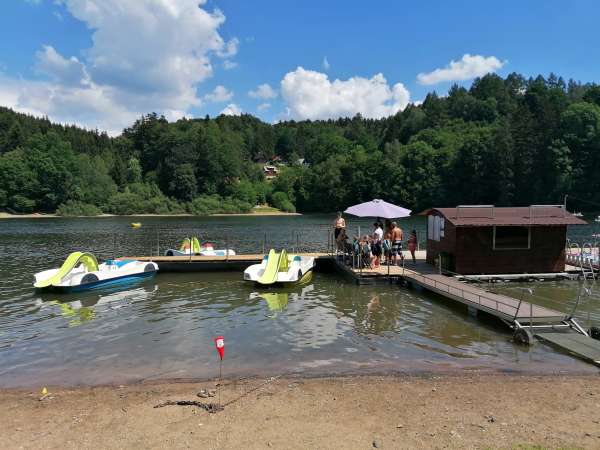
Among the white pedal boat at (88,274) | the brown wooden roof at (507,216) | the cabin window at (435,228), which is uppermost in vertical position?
the brown wooden roof at (507,216)

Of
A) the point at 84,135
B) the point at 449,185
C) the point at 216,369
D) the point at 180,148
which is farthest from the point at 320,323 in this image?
the point at 84,135

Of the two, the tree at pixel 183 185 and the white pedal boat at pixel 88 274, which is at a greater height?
the tree at pixel 183 185

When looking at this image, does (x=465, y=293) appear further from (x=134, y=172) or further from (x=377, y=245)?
(x=134, y=172)

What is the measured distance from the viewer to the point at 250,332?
14.4 metres

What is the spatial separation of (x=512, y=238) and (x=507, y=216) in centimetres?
103

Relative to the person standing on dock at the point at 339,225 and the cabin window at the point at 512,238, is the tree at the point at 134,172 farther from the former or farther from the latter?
the cabin window at the point at 512,238

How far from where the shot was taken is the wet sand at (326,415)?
7.39m

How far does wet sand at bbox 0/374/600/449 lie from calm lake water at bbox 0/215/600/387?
3.28 ft

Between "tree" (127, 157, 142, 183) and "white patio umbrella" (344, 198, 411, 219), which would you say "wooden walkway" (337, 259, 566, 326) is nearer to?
"white patio umbrella" (344, 198, 411, 219)

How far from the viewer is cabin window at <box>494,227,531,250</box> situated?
20761 mm

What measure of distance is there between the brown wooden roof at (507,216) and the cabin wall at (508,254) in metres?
0.36

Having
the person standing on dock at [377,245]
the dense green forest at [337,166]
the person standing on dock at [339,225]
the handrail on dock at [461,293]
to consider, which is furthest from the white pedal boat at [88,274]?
the dense green forest at [337,166]

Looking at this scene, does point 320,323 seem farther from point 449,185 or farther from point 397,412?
point 449,185

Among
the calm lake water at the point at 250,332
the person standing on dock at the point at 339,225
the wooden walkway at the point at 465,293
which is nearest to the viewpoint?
the calm lake water at the point at 250,332
